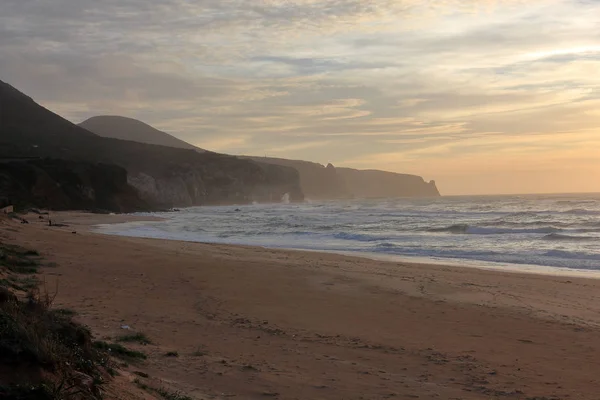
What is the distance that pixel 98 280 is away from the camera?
11.5 m

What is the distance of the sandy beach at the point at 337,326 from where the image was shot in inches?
236

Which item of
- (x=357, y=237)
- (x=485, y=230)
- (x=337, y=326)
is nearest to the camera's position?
(x=337, y=326)

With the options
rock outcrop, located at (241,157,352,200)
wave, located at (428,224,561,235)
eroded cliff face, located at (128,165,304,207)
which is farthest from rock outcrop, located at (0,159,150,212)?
rock outcrop, located at (241,157,352,200)

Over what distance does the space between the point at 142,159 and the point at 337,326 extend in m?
98.5

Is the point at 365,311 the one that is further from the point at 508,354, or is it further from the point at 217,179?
the point at 217,179

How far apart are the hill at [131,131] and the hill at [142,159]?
6614cm

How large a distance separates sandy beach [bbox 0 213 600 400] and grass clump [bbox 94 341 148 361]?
0.63 ft

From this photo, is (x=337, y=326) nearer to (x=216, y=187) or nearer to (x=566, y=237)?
(x=566, y=237)

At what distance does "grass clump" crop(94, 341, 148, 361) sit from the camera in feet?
18.9

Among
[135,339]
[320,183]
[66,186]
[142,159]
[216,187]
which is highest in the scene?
[142,159]

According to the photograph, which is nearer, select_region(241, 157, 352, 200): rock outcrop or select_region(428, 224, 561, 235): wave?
select_region(428, 224, 561, 235): wave

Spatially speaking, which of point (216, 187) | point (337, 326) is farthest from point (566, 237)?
point (216, 187)

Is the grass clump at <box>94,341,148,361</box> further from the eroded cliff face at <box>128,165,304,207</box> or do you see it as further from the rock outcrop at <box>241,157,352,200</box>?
the rock outcrop at <box>241,157,352,200</box>

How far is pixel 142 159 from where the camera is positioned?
102062 millimetres
